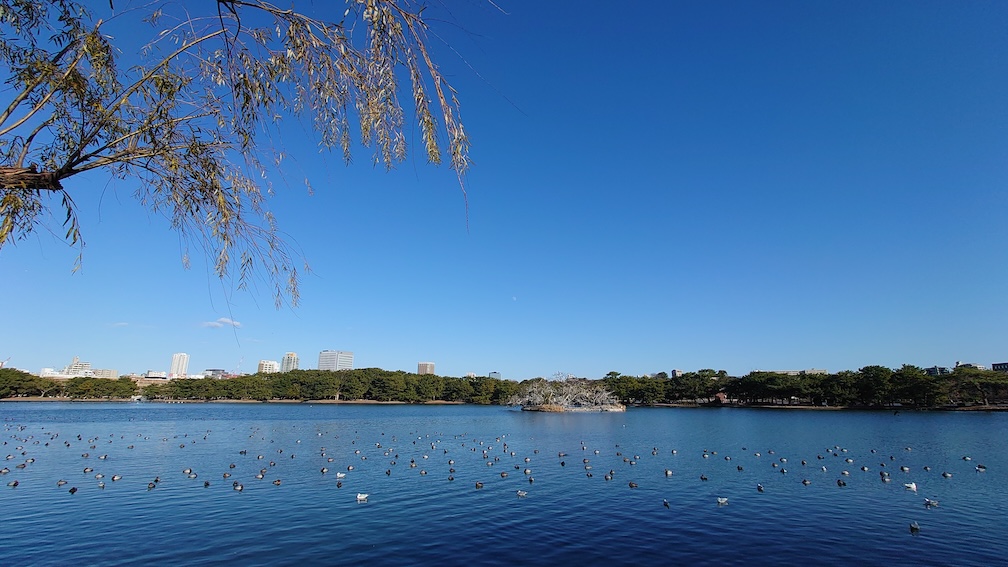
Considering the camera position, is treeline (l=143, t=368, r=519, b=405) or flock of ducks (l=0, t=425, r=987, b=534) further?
treeline (l=143, t=368, r=519, b=405)

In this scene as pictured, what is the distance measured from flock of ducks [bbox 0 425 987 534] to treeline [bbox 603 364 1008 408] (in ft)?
215

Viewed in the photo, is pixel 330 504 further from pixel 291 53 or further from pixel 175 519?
pixel 291 53

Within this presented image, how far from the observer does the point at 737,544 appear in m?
14.4

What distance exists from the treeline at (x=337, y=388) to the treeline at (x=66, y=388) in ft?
21.0

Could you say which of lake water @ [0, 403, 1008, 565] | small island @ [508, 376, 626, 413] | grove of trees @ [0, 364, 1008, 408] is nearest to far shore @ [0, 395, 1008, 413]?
grove of trees @ [0, 364, 1008, 408]

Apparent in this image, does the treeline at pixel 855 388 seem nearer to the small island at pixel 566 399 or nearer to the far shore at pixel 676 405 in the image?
the far shore at pixel 676 405

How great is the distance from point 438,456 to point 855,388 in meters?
91.3

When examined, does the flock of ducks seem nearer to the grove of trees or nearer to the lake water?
the lake water

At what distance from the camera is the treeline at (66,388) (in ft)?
385

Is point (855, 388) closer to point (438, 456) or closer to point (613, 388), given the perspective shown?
point (613, 388)

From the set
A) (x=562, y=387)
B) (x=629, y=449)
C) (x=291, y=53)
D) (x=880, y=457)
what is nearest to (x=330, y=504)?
(x=291, y=53)

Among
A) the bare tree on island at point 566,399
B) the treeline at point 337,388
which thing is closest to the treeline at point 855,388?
the bare tree on island at point 566,399

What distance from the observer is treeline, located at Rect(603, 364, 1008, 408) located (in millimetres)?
83062

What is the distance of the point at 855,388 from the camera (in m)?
91.6
